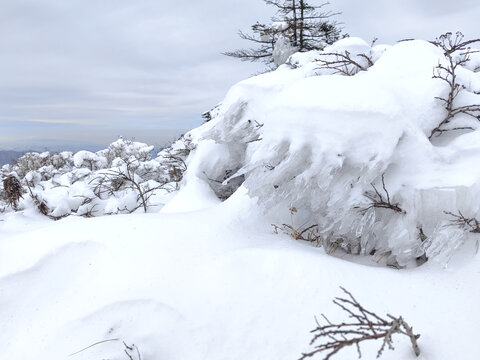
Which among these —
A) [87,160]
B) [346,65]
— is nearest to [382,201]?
[346,65]

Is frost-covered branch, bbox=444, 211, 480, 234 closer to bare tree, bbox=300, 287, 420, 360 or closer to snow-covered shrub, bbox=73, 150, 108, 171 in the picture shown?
bare tree, bbox=300, 287, 420, 360

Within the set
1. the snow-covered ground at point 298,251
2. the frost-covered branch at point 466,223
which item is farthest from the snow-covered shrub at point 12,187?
the frost-covered branch at point 466,223

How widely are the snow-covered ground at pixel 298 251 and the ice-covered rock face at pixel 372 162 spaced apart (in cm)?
1

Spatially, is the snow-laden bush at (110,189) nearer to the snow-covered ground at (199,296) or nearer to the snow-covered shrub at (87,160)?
the snow-covered shrub at (87,160)

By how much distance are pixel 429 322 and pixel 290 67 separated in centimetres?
343

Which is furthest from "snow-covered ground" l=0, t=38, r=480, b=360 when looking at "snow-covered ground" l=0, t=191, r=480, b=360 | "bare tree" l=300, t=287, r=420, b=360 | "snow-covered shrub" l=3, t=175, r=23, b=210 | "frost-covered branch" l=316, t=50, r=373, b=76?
"snow-covered shrub" l=3, t=175, r=23, b=210

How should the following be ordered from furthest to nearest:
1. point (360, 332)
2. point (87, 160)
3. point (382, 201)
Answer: point (87, 160) → point (382, 201) → point (360, 332)

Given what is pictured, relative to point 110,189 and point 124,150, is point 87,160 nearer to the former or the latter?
point 124,150

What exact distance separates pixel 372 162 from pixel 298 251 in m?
0.84

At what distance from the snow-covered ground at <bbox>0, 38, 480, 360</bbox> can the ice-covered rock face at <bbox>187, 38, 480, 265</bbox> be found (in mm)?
10

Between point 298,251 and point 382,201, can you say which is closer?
point 298,251

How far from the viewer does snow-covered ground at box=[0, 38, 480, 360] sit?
1.85m

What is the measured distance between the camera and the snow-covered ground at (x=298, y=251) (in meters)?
1.85

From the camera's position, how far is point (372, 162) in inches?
→ 93.1
